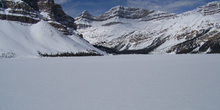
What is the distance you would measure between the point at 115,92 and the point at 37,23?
161118mm

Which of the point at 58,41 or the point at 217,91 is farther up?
the point at 58,41

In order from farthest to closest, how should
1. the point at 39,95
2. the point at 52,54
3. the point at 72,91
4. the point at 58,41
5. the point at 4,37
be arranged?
the point at 58,41, the point at 52,54, the point at 4,37, the point at 72,91, the point at 39,95

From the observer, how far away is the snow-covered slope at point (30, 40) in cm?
9981

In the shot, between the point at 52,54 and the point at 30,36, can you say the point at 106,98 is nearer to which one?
the point at 52,54

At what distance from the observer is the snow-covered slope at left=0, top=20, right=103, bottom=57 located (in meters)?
99.8

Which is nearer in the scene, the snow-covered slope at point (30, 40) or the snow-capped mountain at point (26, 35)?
the snow-covered slope at point (30, 40)

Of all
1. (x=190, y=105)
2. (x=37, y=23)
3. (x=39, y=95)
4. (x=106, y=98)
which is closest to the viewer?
(x=190, y=105)

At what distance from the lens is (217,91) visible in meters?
14.3

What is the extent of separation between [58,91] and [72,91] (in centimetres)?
131

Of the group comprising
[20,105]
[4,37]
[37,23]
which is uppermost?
[37,23]

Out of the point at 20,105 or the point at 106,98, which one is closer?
the point at 20,105

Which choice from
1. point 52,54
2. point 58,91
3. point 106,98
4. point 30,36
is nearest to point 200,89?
point 106,98

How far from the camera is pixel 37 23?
156500 millimetres

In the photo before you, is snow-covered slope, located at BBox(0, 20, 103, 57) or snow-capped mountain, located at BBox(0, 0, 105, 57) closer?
snow-covered slope, located at BBox(0, 20, 103, 57)
